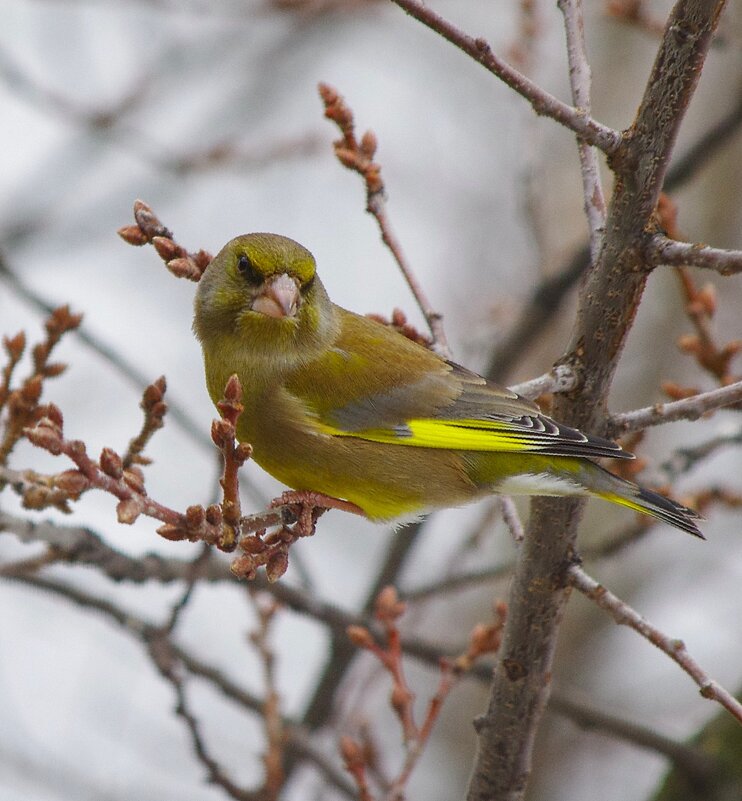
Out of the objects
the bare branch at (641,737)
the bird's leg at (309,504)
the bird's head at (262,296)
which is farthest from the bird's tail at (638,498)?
the bare branch at (641,737)

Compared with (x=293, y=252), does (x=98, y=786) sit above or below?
below

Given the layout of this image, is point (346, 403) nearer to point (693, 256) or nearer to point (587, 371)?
point (587, 371)

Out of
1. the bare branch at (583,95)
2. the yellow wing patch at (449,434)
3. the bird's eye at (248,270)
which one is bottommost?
the yellow wing patch at (449,434)

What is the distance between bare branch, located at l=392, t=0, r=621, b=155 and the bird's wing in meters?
1.33

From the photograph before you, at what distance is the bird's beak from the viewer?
3.72m

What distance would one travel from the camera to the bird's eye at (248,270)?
375cm

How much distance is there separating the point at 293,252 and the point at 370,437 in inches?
27.8

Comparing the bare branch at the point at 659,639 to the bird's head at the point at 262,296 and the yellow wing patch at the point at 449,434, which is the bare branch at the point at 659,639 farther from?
the bird's head at the point at 262,296

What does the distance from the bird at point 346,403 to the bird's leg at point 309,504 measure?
3.6 inches

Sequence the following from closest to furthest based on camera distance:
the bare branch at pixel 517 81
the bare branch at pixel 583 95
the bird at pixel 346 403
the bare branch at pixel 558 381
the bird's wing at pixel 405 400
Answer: the bare branch at pixel 517 81
the bare branch at pixel 558 381
the bare branch at pixel 583 95
the bird at pixel 346 403
the bird's wing at pixel 405 400

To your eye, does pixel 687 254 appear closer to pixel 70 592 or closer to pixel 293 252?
pixel 293 252

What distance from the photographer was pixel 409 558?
17.2ft

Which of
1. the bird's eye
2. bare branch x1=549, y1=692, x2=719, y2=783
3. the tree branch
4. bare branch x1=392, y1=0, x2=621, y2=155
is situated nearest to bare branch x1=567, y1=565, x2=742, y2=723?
the tree branch

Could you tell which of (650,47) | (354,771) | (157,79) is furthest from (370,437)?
(650,47)
